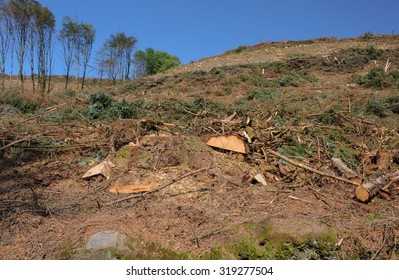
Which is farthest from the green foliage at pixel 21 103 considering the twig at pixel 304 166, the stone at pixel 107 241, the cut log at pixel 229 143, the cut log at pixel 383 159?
the cut log at pixel 383 159

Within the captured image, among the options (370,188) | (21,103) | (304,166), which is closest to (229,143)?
(304,166)

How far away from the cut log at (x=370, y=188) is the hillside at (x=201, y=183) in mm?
68

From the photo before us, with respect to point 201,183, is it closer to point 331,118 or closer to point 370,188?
point 370,188

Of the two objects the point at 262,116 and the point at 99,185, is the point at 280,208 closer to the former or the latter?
the point at 99,185

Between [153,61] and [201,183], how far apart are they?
105 ft

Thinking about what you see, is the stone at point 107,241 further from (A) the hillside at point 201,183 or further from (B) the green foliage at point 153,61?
(B) the green foliage at point 153,61

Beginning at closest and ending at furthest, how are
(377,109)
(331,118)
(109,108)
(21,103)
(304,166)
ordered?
(304,166), (331,118), (109,108), (377,109), (21,103)

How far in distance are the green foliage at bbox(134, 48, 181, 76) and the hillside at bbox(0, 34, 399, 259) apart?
26.2 m

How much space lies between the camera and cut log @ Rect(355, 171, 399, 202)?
457 cm

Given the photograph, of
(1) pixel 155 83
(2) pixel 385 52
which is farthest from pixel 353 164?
(2) pixel 385 52

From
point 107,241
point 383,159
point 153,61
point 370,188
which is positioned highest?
point 153,61

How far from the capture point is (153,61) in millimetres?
35125

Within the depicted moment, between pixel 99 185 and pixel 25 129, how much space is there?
115 inches

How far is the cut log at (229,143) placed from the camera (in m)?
5.79
